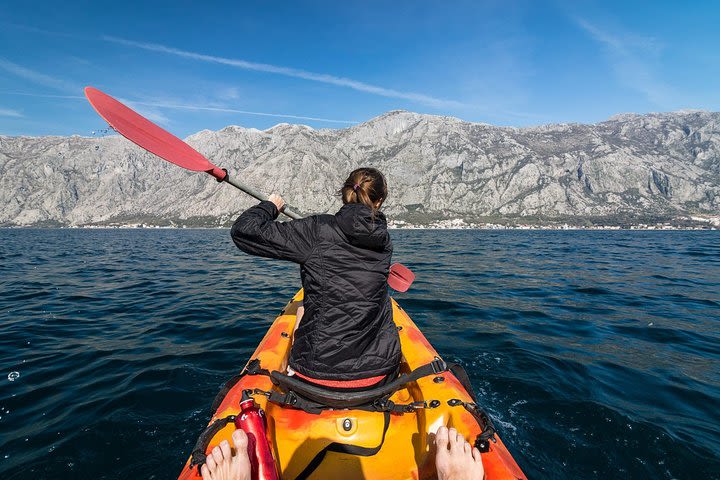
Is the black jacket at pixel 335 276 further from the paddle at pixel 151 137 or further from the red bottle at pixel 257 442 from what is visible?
the paddle at pixel 151 137

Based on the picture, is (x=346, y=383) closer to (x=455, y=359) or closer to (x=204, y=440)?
(x=204, y=440)

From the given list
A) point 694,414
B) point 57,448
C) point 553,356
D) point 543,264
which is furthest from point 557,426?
point 543,264

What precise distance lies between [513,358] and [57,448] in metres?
8.07

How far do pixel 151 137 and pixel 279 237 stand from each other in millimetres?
4246

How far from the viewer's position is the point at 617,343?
8.43 meters

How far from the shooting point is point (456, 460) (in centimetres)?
272

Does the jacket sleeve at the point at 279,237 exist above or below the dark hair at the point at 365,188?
below

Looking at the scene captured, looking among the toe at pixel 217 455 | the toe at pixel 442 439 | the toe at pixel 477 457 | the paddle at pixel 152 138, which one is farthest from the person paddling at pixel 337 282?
the paddle at pixel 152 138

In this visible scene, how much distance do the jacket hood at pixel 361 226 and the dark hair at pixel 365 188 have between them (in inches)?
13.7

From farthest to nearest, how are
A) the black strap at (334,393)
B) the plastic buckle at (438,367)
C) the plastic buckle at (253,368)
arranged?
1. the plastic buckle at (253,368)
2. the plastic buckle at (438,367)
3. the black strap at (334,393)

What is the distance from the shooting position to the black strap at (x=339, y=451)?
3.13 meters

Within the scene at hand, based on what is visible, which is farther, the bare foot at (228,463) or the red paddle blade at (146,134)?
the red paddle blade at (146,134)

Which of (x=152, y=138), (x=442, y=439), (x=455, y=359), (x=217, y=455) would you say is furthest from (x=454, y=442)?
(x=152, y=138)

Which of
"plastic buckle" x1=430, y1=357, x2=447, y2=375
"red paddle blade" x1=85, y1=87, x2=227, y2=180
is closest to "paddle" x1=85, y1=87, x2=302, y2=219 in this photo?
"red paddle blade" x1=85, y1=87, x2=227, y2=180
